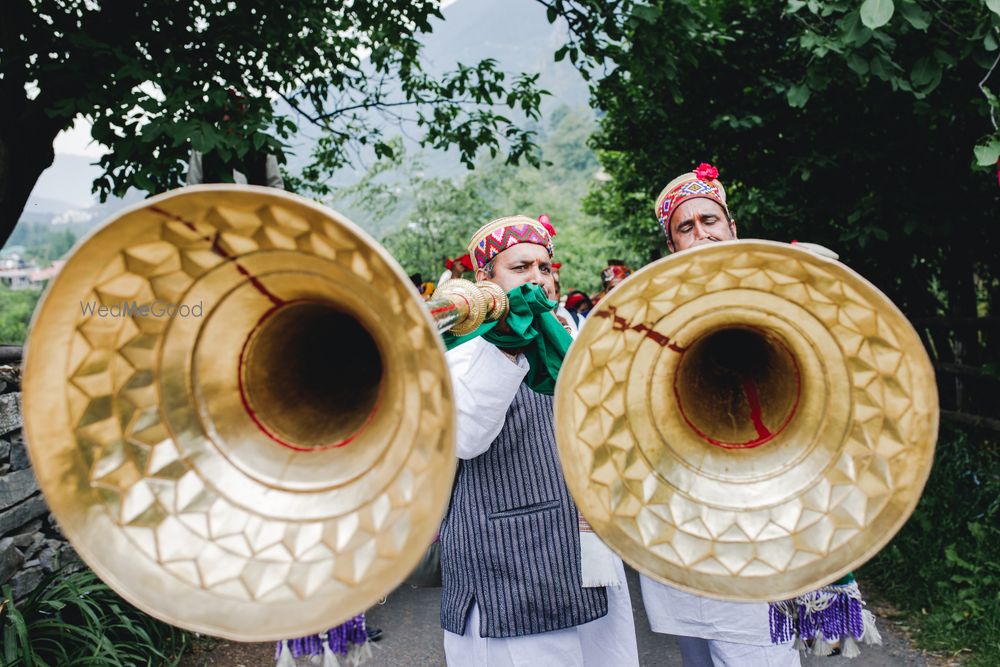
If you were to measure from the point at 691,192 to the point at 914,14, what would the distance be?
1142mm

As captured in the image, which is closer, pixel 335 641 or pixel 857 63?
pixel 857 63

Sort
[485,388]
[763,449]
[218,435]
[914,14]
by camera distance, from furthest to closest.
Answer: [914,14], [485,388], [763,449], [218,435]

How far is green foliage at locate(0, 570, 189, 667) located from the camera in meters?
2.68

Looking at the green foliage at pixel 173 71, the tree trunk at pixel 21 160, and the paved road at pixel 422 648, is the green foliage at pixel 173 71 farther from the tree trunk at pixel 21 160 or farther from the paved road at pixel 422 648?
the paved road at pixel 422 648

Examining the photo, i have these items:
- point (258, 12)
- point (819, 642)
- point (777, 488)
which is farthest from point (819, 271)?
point (258, 12)

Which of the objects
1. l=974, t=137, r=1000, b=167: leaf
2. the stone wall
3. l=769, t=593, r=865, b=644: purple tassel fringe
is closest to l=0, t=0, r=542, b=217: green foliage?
the stone wall

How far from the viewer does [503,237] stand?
2.14 metres

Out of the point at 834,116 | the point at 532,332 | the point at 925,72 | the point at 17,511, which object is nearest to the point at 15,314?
the point at 17,511

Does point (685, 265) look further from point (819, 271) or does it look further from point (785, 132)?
point (785, 132)

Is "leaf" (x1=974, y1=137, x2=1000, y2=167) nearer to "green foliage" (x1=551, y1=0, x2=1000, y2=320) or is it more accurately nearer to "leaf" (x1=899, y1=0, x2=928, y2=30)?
"green foliage" (x1=551, y1=0, x2=1000, y2=320)

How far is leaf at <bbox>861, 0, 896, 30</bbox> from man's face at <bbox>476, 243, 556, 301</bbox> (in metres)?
1.32

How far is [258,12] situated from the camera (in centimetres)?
373

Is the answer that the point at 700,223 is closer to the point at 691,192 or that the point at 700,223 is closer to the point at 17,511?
the point at 691,192

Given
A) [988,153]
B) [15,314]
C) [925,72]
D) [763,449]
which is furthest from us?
[15,314]
